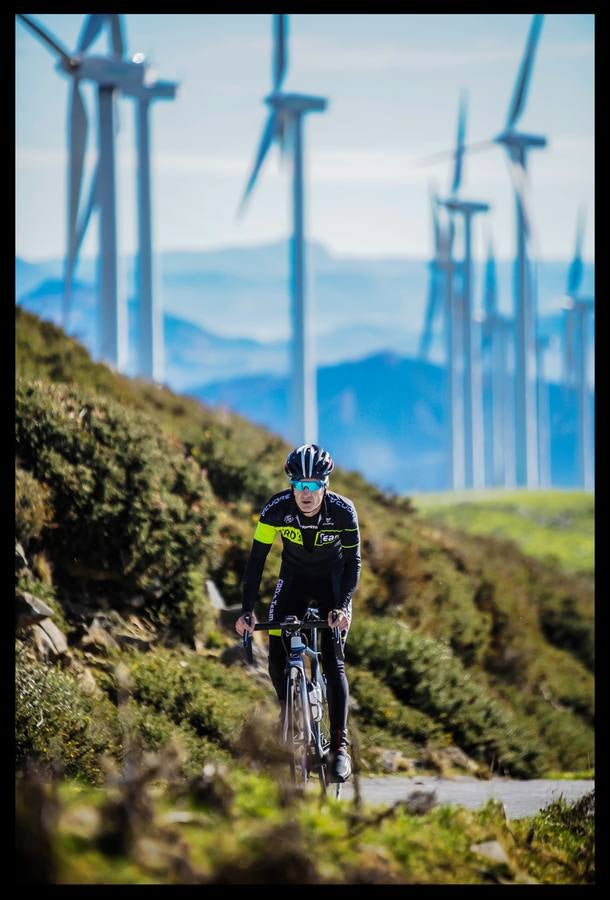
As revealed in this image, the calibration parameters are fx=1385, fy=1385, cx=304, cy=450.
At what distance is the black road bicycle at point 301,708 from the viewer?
9453mm

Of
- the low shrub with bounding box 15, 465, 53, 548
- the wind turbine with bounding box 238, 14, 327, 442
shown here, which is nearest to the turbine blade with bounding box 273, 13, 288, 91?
the wind turbine with bounding box 238, 14, 327, 442

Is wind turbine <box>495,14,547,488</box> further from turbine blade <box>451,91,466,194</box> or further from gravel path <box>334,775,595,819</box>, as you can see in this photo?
gravel path <box>334,775,595,819</box>

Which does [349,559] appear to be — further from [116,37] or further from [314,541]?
[116,37]

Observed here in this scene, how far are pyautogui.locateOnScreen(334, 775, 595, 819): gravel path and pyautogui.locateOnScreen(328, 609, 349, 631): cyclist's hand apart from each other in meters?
2.24

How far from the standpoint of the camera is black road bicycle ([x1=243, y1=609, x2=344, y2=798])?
31.0 ft

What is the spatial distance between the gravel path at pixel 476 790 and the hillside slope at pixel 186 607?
84 centimetres

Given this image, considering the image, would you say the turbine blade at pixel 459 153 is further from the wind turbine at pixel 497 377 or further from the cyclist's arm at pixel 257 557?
the cyclist's arm at pixel 257 557

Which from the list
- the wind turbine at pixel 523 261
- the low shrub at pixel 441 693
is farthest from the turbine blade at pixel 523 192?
the low shrub at pixel 441 693

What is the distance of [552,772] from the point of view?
18266 millimetres
